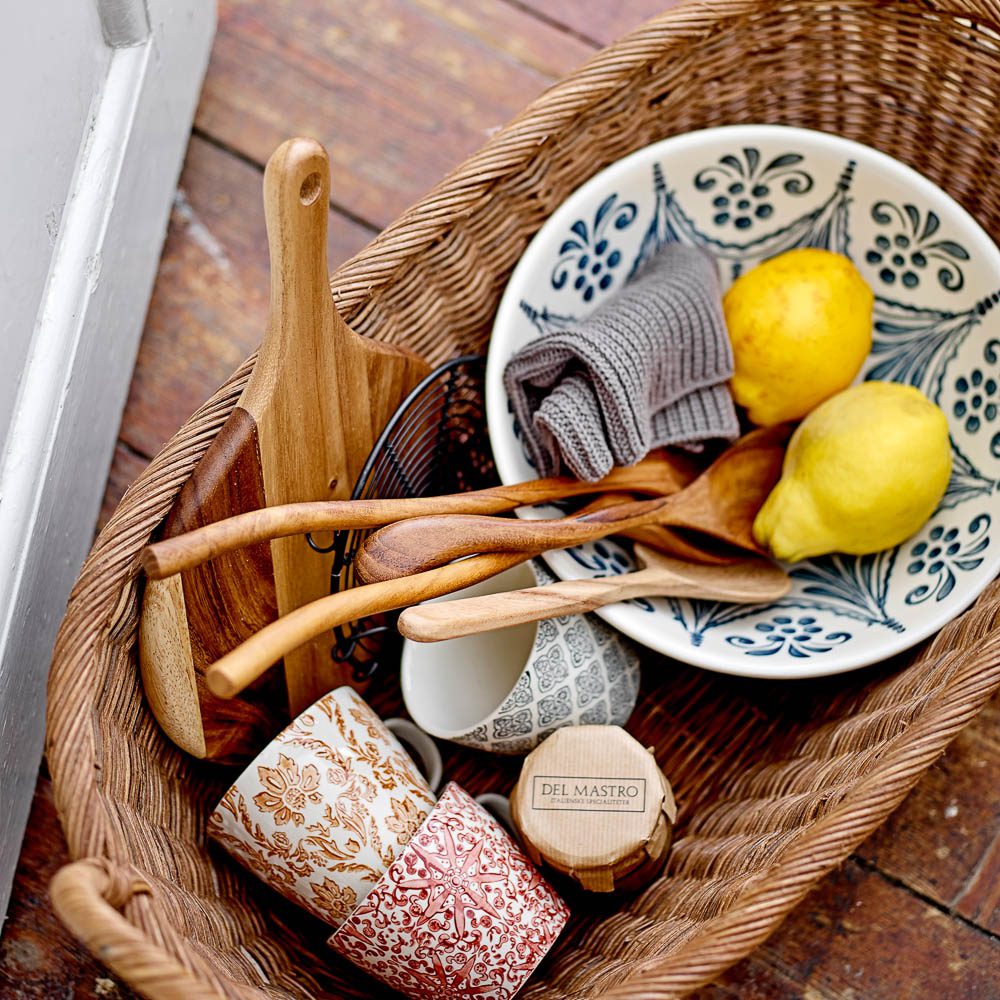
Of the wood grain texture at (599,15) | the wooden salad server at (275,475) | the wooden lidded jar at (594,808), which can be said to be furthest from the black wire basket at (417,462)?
the wood grain texture at (599,15)

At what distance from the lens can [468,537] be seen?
1.67 ft

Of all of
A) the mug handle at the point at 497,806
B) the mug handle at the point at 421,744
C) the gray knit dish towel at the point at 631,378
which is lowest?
the mug handle at the point at 497,806

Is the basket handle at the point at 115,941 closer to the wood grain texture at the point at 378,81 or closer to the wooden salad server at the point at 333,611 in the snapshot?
the wooden salad server at the point at 333,611

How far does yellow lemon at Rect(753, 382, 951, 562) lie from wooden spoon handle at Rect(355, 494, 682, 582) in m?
0.08

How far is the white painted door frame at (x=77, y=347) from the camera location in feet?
1.74

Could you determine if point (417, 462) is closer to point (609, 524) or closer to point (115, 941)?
point (609, 524)

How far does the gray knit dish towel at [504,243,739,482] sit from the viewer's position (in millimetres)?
558

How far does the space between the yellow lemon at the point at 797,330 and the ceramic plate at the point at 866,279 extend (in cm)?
4

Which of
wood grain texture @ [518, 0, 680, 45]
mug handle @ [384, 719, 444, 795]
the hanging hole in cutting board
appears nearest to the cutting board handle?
the hanging hole in cutting board

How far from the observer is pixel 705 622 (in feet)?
1.97

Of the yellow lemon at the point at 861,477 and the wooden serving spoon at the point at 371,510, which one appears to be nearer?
the wooden serving spoon at the point at 371,510

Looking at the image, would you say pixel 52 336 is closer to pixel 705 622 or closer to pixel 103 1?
pixel 103 1

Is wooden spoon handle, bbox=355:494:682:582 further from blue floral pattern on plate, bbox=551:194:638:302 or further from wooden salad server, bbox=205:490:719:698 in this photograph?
blue floral pattern on plate, bbox=551:194:638:302

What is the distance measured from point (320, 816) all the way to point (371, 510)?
0.48ft
